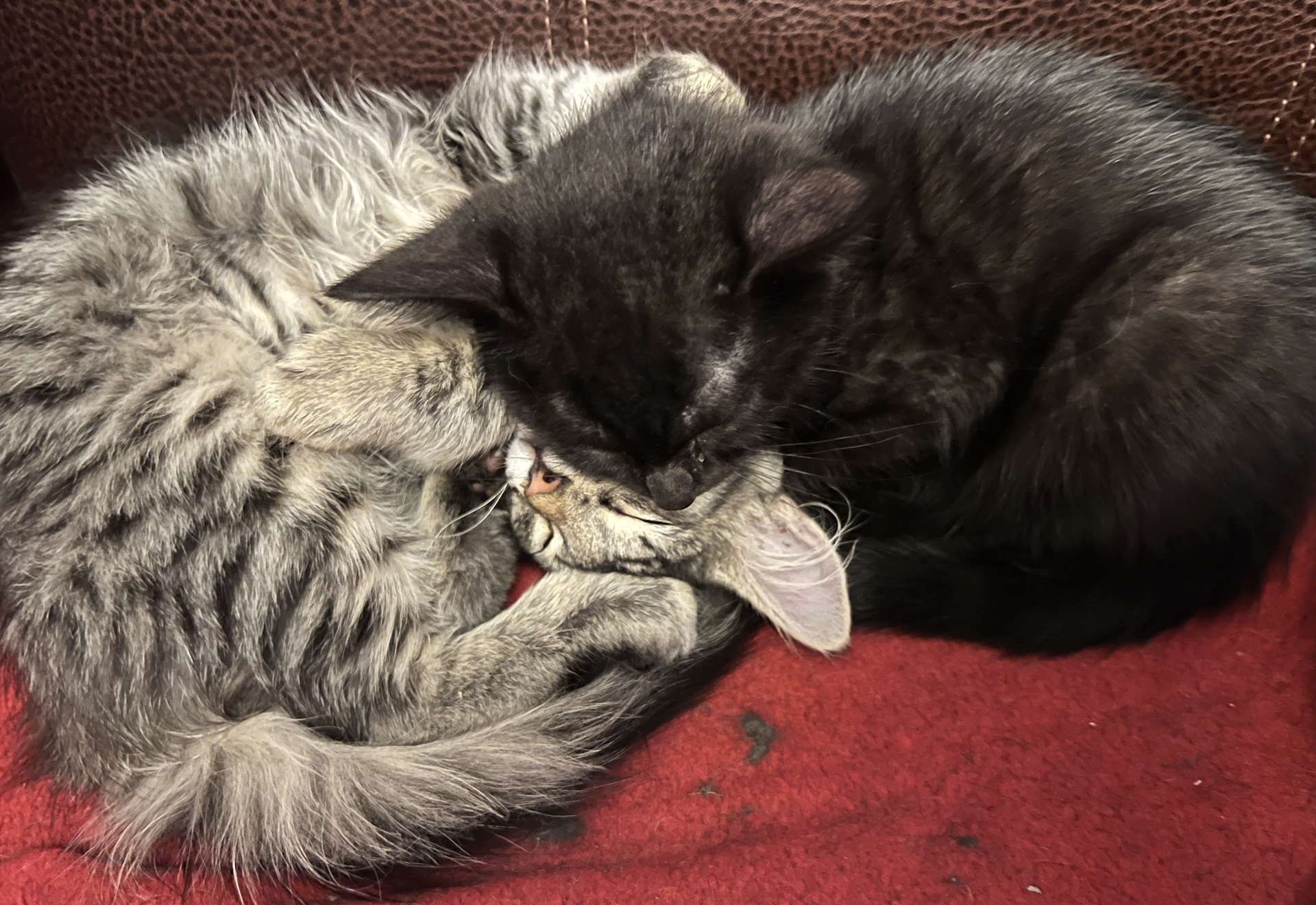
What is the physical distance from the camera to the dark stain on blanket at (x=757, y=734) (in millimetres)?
955

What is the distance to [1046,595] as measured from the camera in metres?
1.03

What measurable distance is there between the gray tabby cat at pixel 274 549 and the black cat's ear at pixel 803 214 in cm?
38

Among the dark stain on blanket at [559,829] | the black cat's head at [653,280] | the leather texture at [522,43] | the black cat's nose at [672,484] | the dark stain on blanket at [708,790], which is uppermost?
the leather texture at [522,43]

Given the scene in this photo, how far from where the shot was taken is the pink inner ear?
3.35ft

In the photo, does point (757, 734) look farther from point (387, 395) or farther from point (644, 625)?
point (387, 395)

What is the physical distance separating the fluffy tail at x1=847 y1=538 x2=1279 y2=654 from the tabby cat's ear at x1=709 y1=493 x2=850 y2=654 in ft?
→ 0.16

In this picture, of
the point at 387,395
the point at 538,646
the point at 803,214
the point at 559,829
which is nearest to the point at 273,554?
the point at 387,395

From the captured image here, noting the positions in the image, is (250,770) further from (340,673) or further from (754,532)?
(754,532)

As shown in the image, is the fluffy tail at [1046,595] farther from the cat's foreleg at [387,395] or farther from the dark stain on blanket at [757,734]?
the cat's foreleg at [387,395]

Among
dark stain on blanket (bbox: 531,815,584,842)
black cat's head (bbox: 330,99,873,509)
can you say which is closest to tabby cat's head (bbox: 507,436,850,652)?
black cat's head (bbox: 330,99,873,509)

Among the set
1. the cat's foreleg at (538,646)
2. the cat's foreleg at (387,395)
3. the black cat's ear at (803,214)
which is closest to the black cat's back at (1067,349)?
the black cat's ear at (803,214)

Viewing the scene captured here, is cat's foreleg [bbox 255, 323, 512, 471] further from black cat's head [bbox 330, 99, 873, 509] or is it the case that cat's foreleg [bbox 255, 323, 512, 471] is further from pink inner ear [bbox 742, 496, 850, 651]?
pink inner ear [bbox 742, 496, 850, 651]

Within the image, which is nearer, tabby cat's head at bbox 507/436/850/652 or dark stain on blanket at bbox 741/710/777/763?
dark stain on blanket at bbox 741/710/777/763

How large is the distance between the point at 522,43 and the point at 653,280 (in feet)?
1.95
